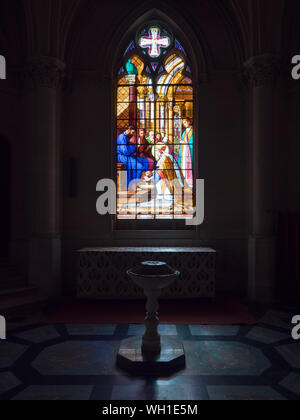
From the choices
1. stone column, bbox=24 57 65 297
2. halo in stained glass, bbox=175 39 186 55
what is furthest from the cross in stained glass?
stone column, bbox=24 57 65 297

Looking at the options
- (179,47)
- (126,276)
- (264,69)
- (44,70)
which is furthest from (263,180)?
(44,70)

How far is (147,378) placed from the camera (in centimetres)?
333

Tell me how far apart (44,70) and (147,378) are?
614 cm

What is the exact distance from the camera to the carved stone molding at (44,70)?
6.66 m

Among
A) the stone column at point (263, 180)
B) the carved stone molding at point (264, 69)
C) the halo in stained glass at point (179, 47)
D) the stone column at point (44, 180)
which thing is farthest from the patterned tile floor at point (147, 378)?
the halo in stained glass at point (179, 47)

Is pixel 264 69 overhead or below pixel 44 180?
overhead

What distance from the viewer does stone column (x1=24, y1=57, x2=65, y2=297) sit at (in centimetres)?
662

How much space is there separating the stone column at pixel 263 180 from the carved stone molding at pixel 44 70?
4.06 m

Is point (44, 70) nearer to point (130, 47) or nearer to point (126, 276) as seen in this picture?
point (130, 47)

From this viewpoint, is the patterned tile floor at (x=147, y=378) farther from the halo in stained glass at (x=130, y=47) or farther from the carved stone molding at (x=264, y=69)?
the halo in stained glass at (x=130, y=47)

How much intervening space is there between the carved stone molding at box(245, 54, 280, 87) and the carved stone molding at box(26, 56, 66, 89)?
4068 millimetres

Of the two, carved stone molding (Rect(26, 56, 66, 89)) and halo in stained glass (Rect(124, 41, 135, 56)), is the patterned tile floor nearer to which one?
carved stone molding (Rect(26, 56, 66, 89))

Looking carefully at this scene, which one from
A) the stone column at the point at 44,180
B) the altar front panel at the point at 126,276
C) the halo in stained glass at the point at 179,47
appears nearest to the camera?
the altar front panel at the point at 126,276
